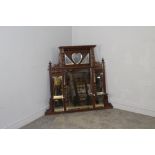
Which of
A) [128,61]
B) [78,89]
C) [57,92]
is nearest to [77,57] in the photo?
[78,89]

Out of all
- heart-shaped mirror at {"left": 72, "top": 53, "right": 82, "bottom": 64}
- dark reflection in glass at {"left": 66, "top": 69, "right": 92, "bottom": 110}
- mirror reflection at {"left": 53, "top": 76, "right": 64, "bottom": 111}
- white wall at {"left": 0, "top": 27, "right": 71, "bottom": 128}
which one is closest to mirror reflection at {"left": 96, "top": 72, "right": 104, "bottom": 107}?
dark reflection in glass at {"left": 66, "top": 69, "right": 92, "bottom": 110}

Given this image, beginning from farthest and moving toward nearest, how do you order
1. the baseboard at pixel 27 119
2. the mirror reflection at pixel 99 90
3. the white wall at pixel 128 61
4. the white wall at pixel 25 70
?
the mirror reflection at pixel 99 90
the white wall at pixel 128 61
the baseboard at pixel 27 119
the white wall at pixel 25 70

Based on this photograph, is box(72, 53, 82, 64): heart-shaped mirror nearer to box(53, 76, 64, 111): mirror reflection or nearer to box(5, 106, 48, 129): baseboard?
box(53, 76, 64, 111): mirror reflection

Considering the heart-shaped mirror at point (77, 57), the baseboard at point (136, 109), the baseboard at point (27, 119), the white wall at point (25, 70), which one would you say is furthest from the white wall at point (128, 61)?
the baseboard at point (27, 119)

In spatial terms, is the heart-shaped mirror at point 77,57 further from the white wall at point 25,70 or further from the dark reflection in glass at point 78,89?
the white wall at point 25,70

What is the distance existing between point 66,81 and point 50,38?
0.74m

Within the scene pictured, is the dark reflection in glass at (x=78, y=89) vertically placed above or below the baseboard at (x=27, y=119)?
above

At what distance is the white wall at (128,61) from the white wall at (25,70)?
0.67 m

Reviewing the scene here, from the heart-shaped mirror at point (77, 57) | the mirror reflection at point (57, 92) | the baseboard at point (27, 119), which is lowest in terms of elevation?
the baseboard at point (27, 119)

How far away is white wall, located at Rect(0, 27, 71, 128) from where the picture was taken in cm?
253

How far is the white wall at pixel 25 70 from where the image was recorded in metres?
2.53
